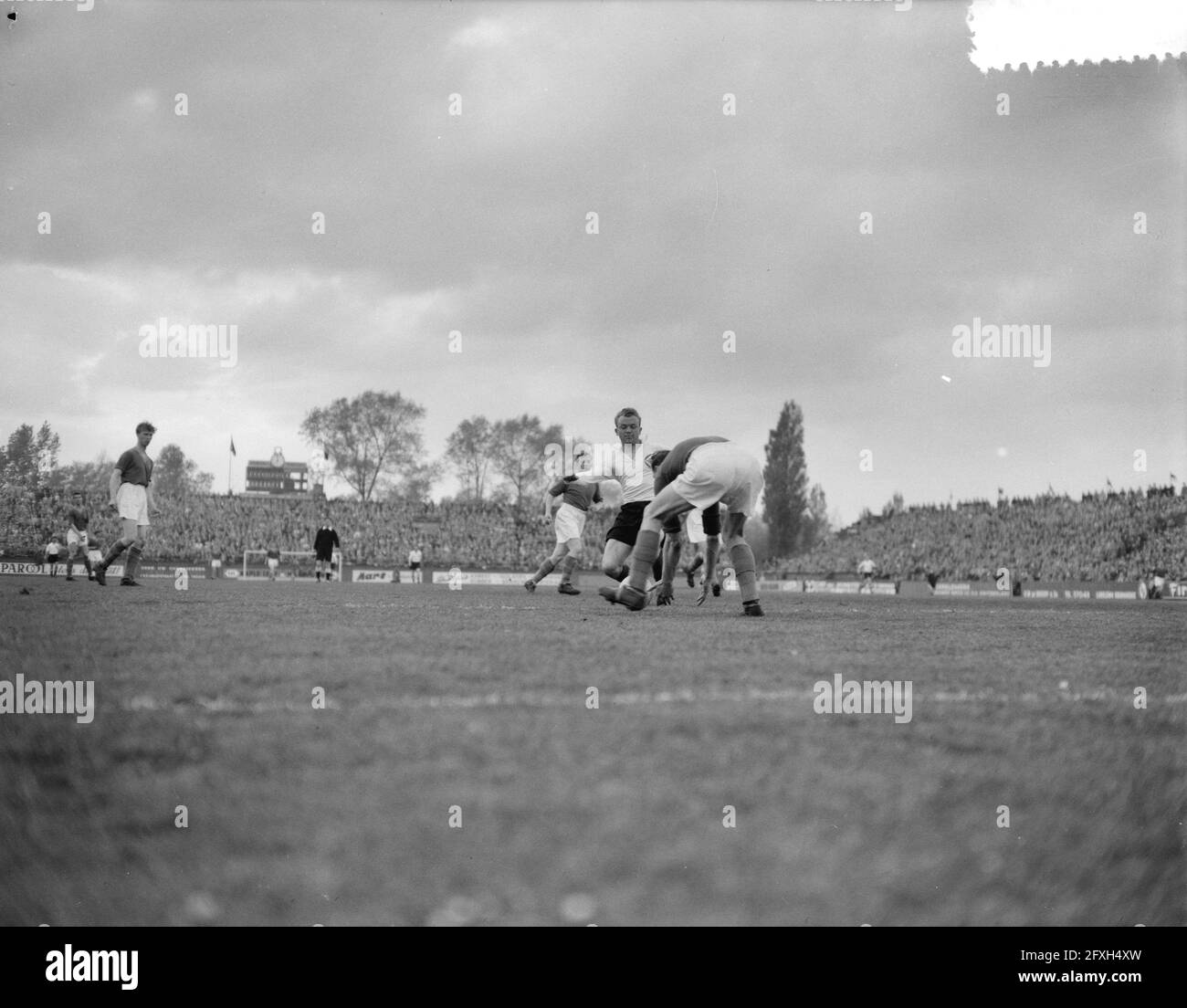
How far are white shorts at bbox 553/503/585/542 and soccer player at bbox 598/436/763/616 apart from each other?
5.93 meters

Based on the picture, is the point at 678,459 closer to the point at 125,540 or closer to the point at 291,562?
the point at 125,540

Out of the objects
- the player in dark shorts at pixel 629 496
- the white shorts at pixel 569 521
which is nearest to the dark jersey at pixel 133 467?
the white shorts at pixel 569 521

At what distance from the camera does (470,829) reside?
5.98ft

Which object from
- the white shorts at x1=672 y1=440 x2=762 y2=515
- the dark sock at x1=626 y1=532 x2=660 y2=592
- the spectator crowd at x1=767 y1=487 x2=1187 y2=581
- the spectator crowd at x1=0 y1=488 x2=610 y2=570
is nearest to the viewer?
the white shorts at x1=672 y1=440 x2=762 y2=515

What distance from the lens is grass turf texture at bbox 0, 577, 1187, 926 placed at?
1602 millimetres

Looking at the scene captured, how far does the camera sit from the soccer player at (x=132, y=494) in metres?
12.8

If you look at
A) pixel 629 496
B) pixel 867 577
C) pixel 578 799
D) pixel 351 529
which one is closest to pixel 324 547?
pixel 351 529

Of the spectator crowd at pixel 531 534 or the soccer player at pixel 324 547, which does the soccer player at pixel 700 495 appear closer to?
the soccer player at pixel 324 547

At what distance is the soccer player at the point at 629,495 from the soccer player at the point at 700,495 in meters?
2.89

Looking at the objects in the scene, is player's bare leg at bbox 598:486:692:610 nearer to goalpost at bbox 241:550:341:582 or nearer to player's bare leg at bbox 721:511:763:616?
player's bare leg at bbox 721:511:763:616

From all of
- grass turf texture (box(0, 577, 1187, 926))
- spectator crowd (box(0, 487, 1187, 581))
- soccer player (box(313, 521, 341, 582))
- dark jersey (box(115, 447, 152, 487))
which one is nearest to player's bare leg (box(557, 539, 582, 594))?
dark jersey (box(115, 447, 152, 487))

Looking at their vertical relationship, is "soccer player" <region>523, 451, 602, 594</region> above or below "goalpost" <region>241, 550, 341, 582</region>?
above

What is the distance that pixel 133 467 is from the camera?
13.1m
